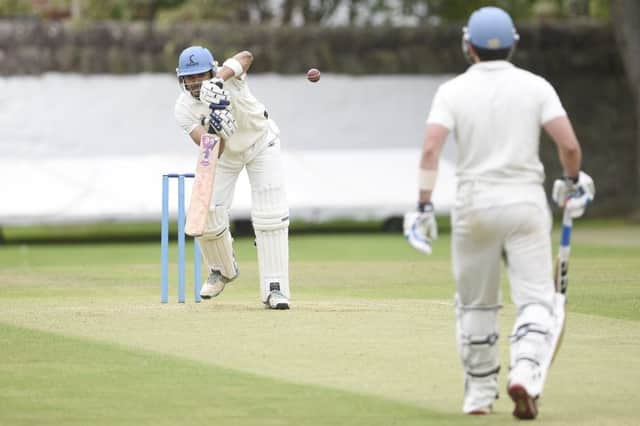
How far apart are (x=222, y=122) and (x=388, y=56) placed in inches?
538

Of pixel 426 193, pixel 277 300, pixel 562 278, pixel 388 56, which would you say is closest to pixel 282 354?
pixel 562 278

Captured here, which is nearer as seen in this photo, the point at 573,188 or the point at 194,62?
the point at 573,188

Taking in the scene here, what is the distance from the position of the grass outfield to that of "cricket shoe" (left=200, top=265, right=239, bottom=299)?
0.13 metres

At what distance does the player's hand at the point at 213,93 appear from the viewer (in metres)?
10.4

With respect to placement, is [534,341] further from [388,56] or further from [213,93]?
[388,56]

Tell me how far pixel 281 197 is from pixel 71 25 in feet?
40.8

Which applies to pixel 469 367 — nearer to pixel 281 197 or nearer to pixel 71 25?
pixel 281 197

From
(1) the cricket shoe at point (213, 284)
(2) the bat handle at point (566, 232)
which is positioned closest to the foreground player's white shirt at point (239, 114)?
(1) the cricket shoe at point (213, 284)

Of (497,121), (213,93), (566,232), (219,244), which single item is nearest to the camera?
(497,121)

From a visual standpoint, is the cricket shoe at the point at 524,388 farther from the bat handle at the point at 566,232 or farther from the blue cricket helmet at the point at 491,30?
the blue cricket helmet at the point at 491,30

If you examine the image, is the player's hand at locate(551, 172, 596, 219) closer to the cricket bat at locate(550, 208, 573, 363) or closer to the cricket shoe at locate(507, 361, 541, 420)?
the cricket bat at locate(550, 208, 573, 363)

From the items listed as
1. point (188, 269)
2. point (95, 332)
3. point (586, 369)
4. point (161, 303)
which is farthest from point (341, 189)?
point (586, 369)

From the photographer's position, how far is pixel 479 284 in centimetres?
683

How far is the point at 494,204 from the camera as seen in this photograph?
22.2ft
